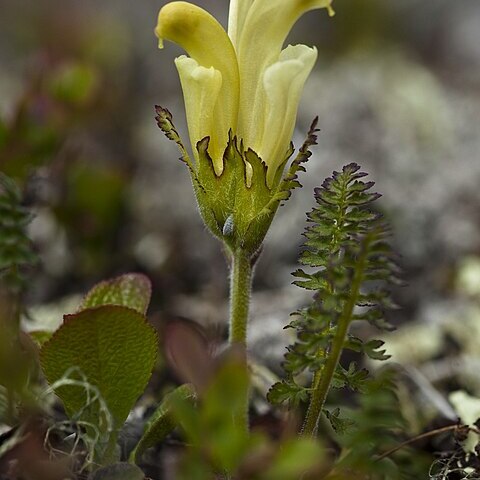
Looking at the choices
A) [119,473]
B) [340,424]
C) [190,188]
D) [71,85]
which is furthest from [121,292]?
[190,188]

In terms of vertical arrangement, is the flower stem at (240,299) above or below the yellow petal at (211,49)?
below

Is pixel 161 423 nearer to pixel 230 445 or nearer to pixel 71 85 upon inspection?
pixel 230 445

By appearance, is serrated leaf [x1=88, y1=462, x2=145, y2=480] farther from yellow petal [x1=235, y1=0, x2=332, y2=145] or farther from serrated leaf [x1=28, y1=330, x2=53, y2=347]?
yellow petal [x1=235, y1=0, x2=332, y2=145]

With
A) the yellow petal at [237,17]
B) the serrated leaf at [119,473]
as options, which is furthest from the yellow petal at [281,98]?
the serrated leaf at [119,473]

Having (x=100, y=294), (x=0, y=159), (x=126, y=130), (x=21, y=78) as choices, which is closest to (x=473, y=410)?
(x=100, y=294)

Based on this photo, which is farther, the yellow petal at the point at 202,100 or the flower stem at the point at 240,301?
the flower stem at the point at 240,301

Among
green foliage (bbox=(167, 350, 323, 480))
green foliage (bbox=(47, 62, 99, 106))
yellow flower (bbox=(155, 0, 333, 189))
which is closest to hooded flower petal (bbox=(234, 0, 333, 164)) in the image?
yellow flower (bbox=(155, 0, 333, 189))

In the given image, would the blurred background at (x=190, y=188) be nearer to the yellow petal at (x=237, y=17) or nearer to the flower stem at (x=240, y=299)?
the flower stem at (x=240, y=299)
